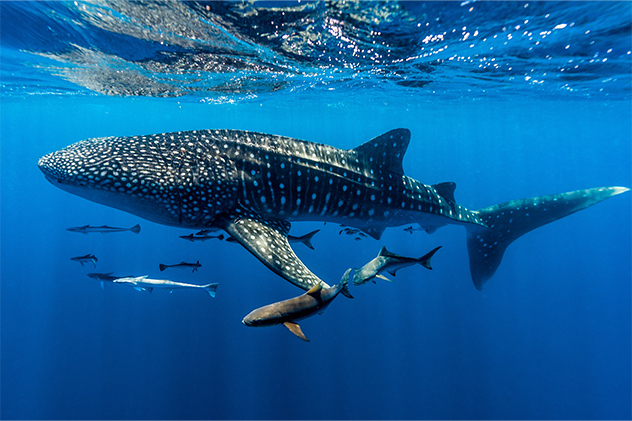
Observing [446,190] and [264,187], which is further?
[446,190]

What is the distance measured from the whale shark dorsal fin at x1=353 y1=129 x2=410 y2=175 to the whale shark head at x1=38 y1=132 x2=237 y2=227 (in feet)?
8.02

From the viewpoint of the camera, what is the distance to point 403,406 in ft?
69.7

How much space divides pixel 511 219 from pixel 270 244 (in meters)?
5.36

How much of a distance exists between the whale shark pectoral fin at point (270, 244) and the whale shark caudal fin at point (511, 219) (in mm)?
4480

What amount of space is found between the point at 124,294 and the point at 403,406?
78.8ft

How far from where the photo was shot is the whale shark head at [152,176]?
4301 mm

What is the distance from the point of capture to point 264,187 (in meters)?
4.95

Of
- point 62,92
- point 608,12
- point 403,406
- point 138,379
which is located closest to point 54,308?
point 138,379

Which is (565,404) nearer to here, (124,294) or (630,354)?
(630,354)

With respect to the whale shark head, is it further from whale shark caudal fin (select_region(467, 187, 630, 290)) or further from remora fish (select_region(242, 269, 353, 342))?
whale shark caudal fin (select_region(467, 187, 630, 290))

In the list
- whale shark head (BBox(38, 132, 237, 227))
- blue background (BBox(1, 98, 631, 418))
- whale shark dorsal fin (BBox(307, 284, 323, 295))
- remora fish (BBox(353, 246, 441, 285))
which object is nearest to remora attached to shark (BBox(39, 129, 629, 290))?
whale shark head (BBox(38, 132, 237, 227))

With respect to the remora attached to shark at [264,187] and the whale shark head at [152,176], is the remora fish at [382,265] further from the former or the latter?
the whale shark head at [152,176]

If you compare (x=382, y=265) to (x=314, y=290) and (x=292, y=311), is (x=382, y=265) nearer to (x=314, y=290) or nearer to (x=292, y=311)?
(x=314, y=290)

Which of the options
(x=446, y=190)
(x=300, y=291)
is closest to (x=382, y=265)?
(x=446, y=190)
